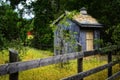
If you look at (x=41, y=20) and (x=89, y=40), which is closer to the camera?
(x=89, y=40)

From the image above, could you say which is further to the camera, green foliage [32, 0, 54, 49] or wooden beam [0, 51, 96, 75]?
green foliage [32, 0, 54, 49]

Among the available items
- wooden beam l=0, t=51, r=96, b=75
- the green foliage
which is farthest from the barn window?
wooden beam l=0, t=51, r=96, b=75

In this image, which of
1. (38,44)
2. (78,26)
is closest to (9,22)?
(78,26)

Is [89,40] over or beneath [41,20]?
beneath

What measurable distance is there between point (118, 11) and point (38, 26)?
10304mm

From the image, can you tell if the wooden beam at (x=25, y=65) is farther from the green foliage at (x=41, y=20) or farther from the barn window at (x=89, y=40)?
the green foliage at (x=41, y=20)

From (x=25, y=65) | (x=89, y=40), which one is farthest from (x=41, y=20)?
(x=25, y=65)

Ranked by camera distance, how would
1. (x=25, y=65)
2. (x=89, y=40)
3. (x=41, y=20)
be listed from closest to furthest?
(x=25, y=65), (x=89, y=40), (x=41, y=20)

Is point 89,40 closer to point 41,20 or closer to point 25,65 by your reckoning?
point 41,20

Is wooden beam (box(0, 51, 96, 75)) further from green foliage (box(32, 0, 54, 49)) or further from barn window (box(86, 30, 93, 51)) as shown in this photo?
green foliage (box(32, 0, 54, 49))

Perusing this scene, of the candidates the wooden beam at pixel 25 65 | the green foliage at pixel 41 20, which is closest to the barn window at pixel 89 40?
the green foliage at pixel 41 20

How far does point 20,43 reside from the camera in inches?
450

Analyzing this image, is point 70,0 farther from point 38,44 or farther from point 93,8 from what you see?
point 38,44

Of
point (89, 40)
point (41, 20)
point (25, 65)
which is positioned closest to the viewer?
point (25, 65)
